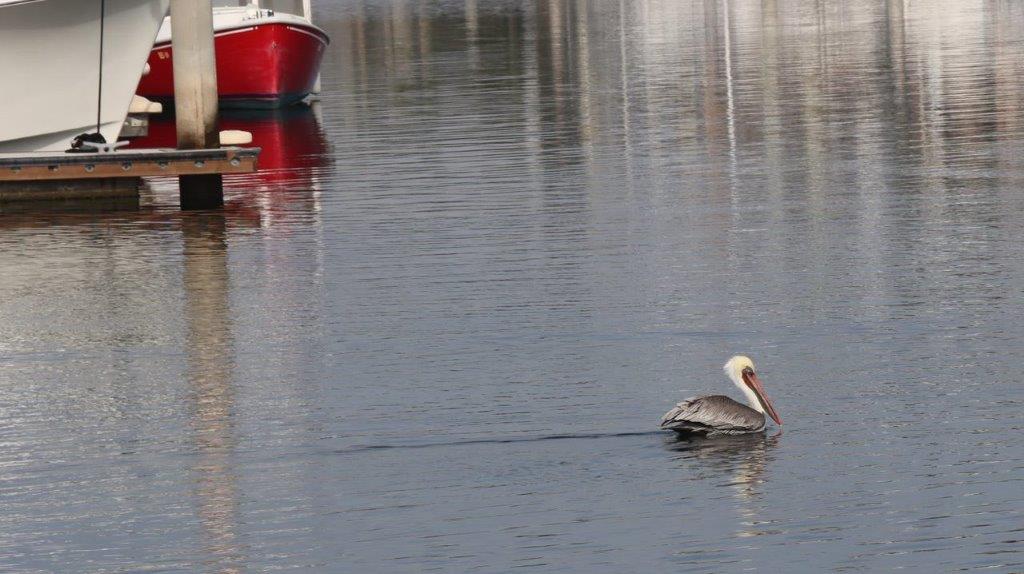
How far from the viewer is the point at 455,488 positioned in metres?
13.0

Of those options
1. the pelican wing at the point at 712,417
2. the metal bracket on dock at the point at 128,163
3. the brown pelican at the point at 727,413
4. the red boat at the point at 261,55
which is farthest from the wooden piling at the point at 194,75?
the red boat at the point at 261,55

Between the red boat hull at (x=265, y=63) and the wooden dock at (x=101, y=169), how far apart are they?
17.3 m

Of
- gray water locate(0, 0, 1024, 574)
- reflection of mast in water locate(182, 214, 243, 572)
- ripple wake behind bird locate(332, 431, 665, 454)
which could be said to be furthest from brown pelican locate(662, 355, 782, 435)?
reflection of mast in water locate(182, 214, 243, 572)

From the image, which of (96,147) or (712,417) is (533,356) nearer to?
(712,417)

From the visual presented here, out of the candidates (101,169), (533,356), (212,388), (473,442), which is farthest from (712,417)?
(101,169)

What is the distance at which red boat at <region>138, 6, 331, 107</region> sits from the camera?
44.3 meters

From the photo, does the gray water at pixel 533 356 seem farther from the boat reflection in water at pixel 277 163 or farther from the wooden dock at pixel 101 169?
the wooden dock at pixel 101 169

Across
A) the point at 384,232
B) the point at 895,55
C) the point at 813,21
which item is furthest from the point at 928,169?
the point at 813,21

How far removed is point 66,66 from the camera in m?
28.2

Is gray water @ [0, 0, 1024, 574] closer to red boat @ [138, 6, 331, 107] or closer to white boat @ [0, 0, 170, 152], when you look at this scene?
white boat @ [0, 0, 170, 152]

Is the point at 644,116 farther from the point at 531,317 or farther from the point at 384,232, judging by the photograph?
the point at 531,317

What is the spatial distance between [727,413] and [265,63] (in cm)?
3206

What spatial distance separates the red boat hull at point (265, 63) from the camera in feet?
145

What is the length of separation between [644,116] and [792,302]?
62.0 feet
